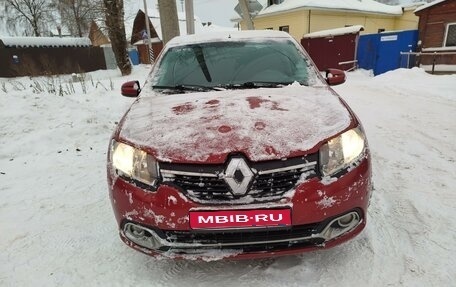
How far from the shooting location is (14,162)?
4.55 meters

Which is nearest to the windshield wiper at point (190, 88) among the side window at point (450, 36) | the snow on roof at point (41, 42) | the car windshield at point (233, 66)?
the car windshield at point (233, 66)

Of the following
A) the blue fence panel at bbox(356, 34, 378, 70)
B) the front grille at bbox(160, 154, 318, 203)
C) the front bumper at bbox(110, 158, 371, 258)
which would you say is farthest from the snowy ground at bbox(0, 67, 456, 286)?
the blue fence panel at bbox(356, 34, 378, 70)

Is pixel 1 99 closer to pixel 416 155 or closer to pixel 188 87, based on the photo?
pixel 188 87

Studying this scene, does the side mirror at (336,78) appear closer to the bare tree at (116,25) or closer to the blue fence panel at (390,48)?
the blue fence panel at (390,48)

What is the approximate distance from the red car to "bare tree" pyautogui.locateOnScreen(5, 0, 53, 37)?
46.4m

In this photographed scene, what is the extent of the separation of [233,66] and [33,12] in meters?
47.6

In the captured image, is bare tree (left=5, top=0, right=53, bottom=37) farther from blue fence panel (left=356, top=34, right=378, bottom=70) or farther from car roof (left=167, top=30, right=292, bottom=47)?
car roof (left=167, top=30, right=292, bottom=47)

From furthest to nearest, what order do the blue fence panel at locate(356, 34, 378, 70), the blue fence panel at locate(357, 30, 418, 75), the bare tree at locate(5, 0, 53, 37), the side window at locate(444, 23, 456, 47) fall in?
1. the bare tree at locate(5, 0, 53, 37)
2. the side window at locate(444, 23, 456, 47)
3. the blue fence panel at locate(356, 34, 378, 70)
4. the blue fence panel at locate(357, 30, 418, 75)

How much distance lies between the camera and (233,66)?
3.35m

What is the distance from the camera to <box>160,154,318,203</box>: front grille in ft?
6.40

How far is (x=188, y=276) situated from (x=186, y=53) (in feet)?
7.13

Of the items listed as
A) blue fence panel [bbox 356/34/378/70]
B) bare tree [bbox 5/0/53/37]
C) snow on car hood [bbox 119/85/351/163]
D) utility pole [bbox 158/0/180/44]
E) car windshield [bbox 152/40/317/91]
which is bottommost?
blue fence panel [bbox 356/34/378/70]

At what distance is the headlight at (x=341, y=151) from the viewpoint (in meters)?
2.05

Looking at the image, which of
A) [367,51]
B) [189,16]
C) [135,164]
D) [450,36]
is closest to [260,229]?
[135,164]
